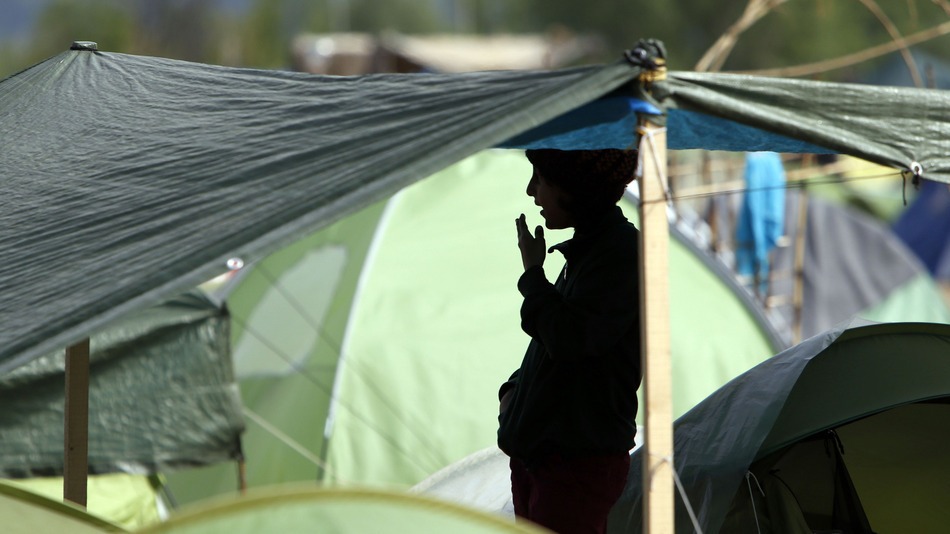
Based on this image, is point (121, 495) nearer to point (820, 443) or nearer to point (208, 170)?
point (208, 170)

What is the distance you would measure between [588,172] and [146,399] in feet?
7.08

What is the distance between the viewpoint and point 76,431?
2803mm

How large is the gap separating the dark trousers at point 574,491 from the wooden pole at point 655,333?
0.38 meters

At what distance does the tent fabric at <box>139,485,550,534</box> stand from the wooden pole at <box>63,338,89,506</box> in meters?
1.30

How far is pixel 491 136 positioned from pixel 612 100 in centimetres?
23

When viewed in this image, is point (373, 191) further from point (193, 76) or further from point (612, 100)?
point (193, 76)

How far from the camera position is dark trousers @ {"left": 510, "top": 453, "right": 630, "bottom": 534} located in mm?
2344

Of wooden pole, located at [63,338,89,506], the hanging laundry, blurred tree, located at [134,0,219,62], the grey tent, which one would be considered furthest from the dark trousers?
blurred tree, located at [134,0,219,62]

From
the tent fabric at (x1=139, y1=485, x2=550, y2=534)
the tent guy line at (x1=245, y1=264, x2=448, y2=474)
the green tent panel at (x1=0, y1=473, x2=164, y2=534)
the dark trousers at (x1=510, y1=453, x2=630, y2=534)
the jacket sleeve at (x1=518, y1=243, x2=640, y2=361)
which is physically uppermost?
the jacket sleeve at (x1=518, y1=243, x2=640, y2=361)

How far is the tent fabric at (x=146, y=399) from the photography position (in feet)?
12.4

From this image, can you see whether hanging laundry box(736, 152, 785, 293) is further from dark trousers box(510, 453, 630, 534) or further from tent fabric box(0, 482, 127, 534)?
tent fabric box(0, 482, 127, 534)

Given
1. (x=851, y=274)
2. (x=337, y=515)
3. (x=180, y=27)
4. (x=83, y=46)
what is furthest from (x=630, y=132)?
(x=180, y=27)

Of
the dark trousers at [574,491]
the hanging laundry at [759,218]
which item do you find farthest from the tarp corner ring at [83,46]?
the hanging laundry at [759,218]

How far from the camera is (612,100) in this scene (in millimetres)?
1995
